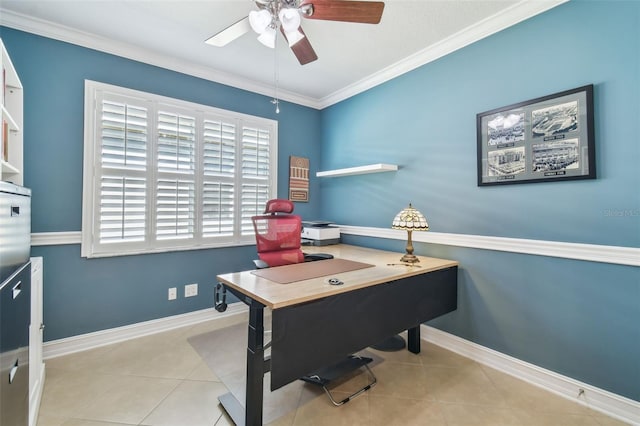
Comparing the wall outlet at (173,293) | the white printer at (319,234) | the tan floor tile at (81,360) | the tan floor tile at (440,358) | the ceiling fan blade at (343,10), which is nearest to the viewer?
the ceiling fan blade at (343,10)

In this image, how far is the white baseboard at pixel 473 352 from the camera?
1.57 metres

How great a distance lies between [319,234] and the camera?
307cm

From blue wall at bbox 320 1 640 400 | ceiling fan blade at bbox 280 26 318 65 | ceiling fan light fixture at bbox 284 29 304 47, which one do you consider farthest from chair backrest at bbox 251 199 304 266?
ceiling fan light fixture at bbox 284 29 304 47

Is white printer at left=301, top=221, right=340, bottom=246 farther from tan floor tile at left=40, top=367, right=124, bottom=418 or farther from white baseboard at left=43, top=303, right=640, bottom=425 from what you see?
tan floor tile at left=40, top=367, right=124, bottom=418

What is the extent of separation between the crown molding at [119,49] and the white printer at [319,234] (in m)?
1.69

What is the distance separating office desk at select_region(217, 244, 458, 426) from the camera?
128 cm

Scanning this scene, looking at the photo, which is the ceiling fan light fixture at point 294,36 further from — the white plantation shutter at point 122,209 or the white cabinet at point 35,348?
the white cabinet at point 35,348

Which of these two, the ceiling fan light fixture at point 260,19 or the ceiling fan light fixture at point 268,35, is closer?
the ceiling fan light fixture at point 260,19

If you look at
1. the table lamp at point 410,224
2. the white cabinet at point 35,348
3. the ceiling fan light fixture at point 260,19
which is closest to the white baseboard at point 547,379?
the table lamp at point 410,224

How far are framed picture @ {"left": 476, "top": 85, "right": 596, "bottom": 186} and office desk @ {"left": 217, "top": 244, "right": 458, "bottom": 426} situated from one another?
3.05 ft

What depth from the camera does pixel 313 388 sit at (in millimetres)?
1785

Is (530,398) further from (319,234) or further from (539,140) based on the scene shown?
(319,234)

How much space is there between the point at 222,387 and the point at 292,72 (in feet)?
9.56

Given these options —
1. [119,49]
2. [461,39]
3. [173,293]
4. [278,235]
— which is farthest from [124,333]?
[461,39]
